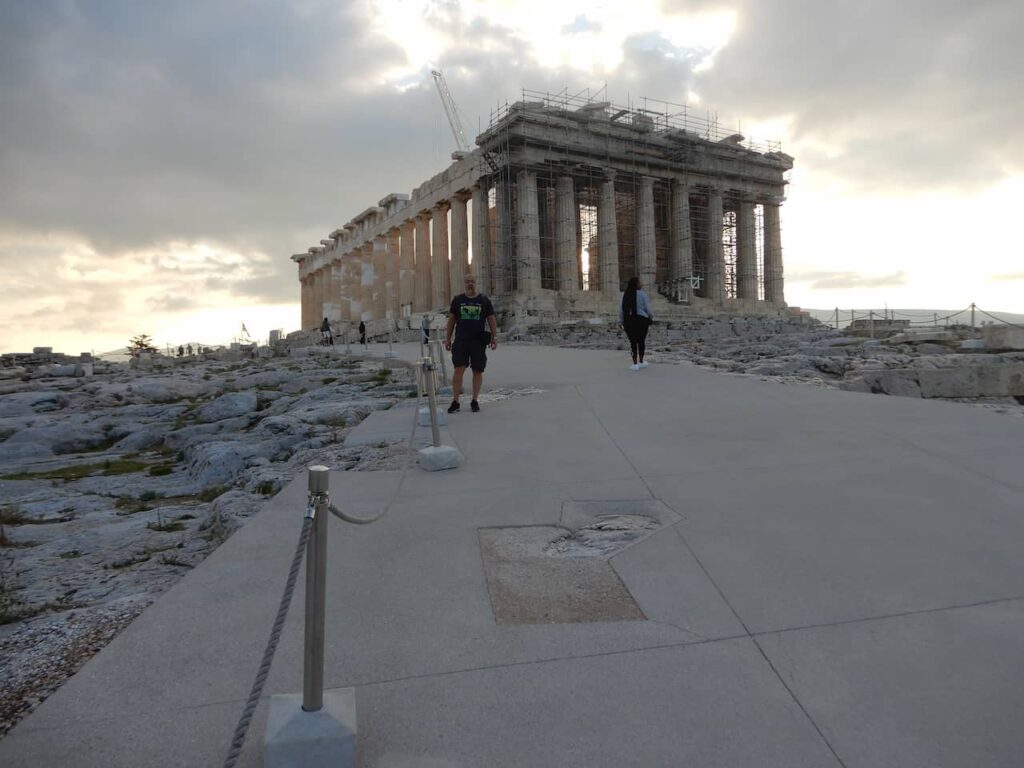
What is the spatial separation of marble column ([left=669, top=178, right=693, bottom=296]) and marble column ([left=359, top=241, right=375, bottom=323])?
89.3 feet

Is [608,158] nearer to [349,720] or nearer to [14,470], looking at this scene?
[14,470]

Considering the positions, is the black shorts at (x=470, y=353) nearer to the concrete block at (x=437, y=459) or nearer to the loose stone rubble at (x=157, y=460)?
the loose stone rubble at (x=157, y=460)

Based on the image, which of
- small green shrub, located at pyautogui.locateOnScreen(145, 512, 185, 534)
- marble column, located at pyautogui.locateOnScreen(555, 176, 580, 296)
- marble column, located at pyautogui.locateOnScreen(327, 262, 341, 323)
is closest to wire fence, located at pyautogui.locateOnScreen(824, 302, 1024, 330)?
marble column, located at pyautogui.locateOnScreen(555, 176, 580, 296)

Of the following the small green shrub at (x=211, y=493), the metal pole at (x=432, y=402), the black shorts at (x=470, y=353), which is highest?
the black shorts at (x=470, y=353)

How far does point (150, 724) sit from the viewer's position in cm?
235

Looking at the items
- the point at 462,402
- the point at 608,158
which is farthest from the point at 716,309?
the point at 462,402

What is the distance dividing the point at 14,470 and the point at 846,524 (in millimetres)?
10653

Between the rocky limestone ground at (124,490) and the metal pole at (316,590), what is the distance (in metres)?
1.24

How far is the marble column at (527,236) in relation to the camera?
38.8m

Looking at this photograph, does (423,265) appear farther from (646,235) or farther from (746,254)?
(746,254)

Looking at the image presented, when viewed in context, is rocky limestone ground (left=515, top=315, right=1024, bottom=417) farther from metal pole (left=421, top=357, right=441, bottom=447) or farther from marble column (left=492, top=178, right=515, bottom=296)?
marble column (left=492, top=178, right=515, bottom=296)

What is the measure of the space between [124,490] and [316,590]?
6549 mm

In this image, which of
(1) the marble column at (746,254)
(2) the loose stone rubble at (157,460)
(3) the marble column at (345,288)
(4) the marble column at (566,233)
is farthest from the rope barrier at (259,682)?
(3) the marble column at (345,288)

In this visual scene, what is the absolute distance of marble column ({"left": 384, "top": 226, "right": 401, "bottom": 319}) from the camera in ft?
177
